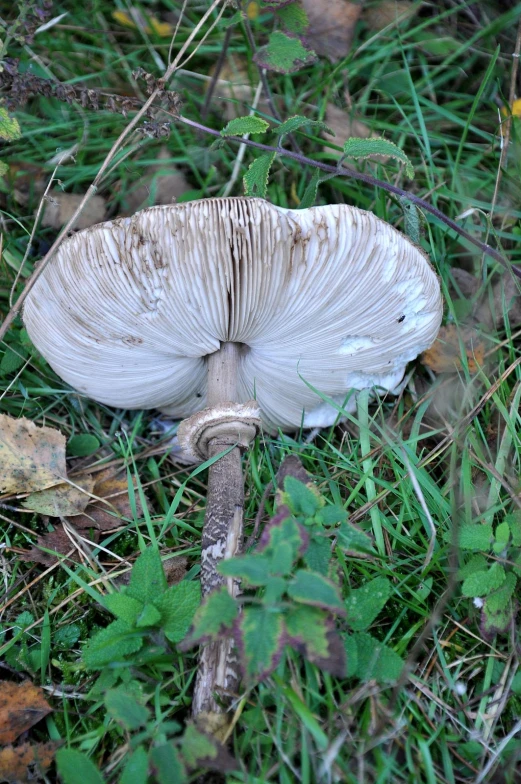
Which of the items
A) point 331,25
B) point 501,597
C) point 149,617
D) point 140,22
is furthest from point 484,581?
point 140,22

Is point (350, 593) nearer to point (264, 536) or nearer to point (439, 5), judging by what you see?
Result: point (264, 536)

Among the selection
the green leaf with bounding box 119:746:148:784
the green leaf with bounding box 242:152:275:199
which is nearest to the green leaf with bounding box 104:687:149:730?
the green leaf with bounding box 119:746:148:784

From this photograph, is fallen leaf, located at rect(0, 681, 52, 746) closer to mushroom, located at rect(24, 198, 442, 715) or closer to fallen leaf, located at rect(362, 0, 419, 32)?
mushroom, located at rect(24, 198, 442, 715)

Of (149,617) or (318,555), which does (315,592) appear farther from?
(149,617)

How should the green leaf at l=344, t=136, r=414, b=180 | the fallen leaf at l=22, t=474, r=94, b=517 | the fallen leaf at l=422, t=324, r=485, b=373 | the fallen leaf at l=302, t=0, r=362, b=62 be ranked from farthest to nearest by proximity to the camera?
the fallen leaf at l=302, t=0, r=362, b=62
the fallen leaf at l=422, t=324, r=485, b=373
the fallen leaf at l=22, t=474, r=94, b=517
the green leaf at l=344, t=136, r=414, b=180

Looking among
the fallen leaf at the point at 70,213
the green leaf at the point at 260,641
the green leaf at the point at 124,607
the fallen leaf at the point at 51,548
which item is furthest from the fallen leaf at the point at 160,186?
the green leaf at the point at 260,641

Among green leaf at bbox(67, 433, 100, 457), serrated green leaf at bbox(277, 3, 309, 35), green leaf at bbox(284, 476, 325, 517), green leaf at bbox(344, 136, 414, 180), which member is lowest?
green leaf at bbox(67, 433, 100, 457)
